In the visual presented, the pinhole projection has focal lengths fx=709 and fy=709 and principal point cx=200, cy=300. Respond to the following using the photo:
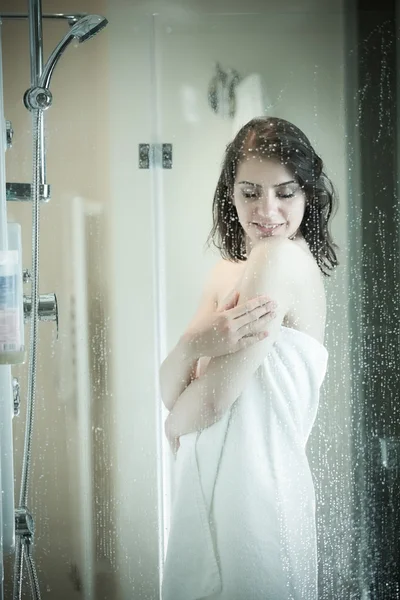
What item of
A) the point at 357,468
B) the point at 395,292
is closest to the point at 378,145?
the point at 395,292

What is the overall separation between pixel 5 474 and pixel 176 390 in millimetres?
373

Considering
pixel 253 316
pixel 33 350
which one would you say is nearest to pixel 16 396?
pixel 33 350

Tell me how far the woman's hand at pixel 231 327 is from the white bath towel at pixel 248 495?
5 cm

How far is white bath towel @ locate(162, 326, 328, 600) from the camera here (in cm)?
140

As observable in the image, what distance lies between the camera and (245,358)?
141 centimetres

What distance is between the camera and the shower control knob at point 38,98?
1387mm

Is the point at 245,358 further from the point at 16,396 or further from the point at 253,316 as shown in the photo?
the point at 16,396

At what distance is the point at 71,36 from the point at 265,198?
0.49 meters

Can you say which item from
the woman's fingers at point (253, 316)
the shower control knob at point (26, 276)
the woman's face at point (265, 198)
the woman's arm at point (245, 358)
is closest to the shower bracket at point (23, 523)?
the woman's arm at point (245, 358)

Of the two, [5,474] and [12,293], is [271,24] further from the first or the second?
[5,474]

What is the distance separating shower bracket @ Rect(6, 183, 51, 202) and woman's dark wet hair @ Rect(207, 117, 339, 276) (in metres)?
0.33

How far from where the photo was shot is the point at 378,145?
57.3 inches

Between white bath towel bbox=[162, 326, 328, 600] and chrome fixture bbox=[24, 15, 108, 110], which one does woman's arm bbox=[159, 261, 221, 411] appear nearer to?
white bath towel bbox=[162, 326, 328, 600]

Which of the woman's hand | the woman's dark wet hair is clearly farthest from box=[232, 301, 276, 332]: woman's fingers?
the woman's dark wet hair
